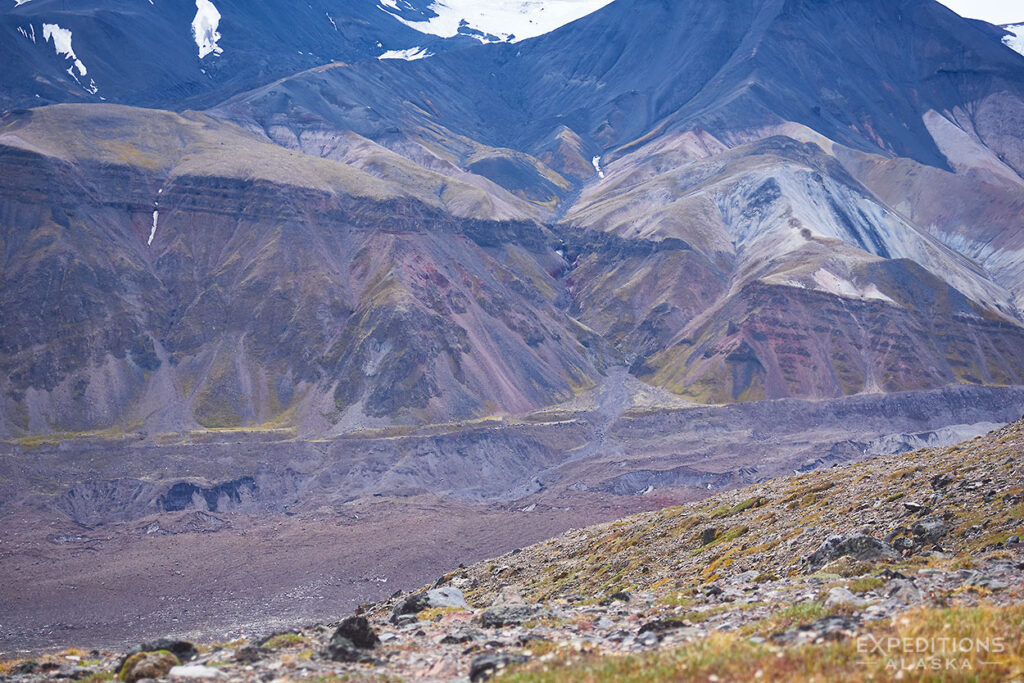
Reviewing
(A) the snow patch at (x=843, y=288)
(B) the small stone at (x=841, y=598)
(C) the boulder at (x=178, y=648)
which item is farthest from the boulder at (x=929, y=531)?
(A) the snow patch at (x=843, y=288)

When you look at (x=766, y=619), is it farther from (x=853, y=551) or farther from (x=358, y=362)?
(x=358, y=362)

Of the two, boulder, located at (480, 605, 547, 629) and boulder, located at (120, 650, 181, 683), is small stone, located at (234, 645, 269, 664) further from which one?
boulder, located at (480, 605, 547, 629)

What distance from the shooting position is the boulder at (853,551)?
2689cm

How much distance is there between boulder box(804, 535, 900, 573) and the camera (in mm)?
26891

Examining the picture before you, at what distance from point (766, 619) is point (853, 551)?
36.9 feet

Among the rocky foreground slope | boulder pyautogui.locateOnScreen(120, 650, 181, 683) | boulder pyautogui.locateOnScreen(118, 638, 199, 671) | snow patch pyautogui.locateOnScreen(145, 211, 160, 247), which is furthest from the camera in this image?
snow patch pyautogui.locateOnScreen(145, 211, 160, 247)

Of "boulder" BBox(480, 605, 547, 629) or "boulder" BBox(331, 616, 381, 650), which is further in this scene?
"boulder" BBox(480, 605, 547, 629)

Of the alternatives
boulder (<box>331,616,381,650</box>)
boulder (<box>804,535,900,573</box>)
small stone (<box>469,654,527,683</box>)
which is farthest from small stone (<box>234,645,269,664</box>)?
boulder (<box>804,535,900,573</box>)

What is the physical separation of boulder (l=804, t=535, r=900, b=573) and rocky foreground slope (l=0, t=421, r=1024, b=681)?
60mm

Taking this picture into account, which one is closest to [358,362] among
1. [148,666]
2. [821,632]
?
[148,666]

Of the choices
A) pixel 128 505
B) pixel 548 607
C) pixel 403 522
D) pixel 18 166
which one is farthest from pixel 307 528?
pixel 18 166

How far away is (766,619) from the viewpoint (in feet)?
59.9

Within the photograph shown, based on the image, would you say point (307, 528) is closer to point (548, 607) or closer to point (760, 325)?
point (548, 607)

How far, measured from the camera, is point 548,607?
28297 millimetres
